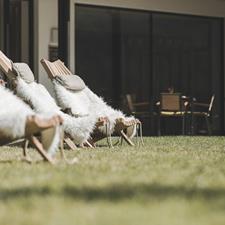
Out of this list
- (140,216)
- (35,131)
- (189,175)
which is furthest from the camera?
(35,131)

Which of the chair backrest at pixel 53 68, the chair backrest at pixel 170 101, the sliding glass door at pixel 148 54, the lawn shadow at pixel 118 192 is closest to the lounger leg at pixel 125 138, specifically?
the chair backrest at pixel 53 68

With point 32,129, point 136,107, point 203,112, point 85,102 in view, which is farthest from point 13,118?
point 203,112

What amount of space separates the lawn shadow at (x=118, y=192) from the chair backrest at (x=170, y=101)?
869 cm

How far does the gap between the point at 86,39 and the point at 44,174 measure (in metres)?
9.26

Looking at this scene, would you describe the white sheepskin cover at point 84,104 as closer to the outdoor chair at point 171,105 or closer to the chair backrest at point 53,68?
the chair backrest at point 53,68

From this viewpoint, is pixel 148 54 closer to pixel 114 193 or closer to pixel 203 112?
pixel 203 112

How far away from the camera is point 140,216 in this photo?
3119 mm

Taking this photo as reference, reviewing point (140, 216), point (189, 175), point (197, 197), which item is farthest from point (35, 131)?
point (140, 216)

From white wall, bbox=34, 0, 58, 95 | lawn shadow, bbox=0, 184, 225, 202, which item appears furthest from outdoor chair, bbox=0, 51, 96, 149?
white wall, bbox=34, 0, 58, 95

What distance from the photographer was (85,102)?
30.1 ft

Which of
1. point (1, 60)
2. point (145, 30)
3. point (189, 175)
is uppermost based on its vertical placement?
point (145, 30)

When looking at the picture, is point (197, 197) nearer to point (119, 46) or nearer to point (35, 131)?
point (35, 131)

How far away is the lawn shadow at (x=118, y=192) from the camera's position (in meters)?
3.74

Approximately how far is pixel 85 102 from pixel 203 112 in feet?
18.0
